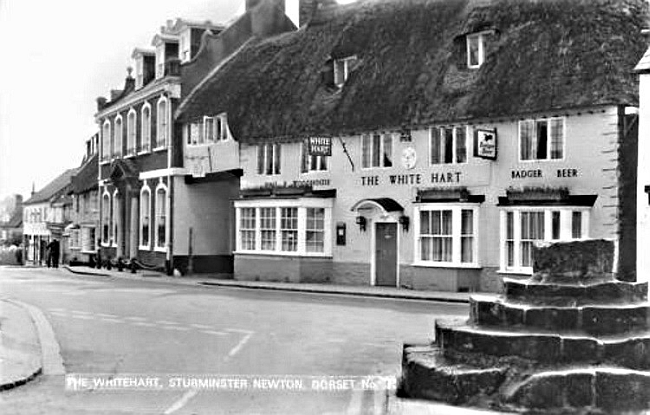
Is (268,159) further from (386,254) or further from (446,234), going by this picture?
(446,234)

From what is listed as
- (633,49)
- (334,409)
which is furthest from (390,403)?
(633,49)

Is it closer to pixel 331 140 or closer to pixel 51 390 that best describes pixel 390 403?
pixel 51 390

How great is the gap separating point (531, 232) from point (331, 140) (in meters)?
8.21

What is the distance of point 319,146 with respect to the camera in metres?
24.9

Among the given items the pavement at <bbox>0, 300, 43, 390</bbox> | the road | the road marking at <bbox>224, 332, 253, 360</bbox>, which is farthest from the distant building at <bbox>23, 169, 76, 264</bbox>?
the road marking at <bbox>224, 332, 253, 360</bbox>

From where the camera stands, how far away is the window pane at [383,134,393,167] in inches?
941

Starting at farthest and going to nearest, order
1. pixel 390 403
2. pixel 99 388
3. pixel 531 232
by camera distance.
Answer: pixel 531 232
pixel 99 388
pixel 390 403

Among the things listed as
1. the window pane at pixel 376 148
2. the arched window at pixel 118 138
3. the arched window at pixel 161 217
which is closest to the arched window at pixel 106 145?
the arched window at pixel 118 138

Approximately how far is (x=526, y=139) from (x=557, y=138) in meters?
0.65

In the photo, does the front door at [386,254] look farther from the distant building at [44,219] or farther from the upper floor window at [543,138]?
the distant building at [44,219]

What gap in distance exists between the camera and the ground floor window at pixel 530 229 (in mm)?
17906

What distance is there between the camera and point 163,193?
1906 centimetres

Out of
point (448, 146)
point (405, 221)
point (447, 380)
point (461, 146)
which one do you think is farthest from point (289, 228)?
point (447, 380)

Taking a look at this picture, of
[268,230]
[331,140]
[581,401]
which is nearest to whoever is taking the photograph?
[581,401]
